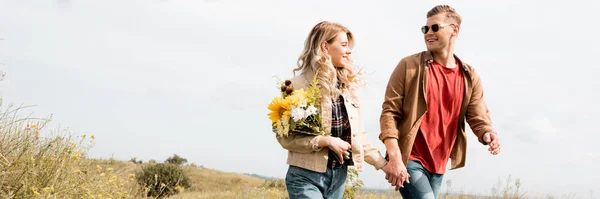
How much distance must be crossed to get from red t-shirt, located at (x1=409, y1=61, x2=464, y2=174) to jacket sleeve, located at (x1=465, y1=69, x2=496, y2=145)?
0.56 ft

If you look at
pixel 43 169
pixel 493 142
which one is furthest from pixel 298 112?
pixel 43 169

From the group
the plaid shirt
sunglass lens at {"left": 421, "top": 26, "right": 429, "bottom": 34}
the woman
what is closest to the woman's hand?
the woman

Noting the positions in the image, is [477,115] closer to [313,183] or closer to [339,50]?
[339,50]

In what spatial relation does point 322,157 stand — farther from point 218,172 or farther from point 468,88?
point 218,172

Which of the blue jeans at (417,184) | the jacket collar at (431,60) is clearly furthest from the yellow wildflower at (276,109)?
the jacket collar at (431,60)

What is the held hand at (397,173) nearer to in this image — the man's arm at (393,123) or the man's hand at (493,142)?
the man's arm at (393,123)

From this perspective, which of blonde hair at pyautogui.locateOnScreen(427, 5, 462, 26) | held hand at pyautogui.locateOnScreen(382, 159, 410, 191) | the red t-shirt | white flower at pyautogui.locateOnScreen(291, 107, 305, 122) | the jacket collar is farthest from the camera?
blonde hair at pyautogui.locateOnScreen(427, 5, 462, 26)

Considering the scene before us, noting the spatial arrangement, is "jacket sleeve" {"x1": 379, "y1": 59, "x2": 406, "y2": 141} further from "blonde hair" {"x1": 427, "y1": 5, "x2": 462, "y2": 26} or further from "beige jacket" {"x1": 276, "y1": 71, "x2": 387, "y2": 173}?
"blonde hair" {"x1": 427, "y1": 5, "x2": 462, "y2": 26}

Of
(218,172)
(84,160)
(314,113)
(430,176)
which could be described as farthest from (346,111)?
(218,172)

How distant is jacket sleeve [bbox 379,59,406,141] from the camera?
414 centimetres

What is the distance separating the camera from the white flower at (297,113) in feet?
12.7

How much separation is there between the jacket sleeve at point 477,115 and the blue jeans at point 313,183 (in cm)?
134

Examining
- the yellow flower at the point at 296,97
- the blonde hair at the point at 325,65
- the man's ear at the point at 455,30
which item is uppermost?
the man's ear at the point at 455,30

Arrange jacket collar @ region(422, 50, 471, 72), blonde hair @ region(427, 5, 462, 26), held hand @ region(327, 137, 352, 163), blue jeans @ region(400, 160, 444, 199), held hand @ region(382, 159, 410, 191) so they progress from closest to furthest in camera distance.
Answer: held hand @ region(327, 137, 352, 163) < held hand @ region(382, 159, 410, 191) < blue jeans @ region(400, 160, 444, 199) < jacket collar @ region(422, 50, 471, 72) < blonde hair @ region(427, 5, 462, 26)
